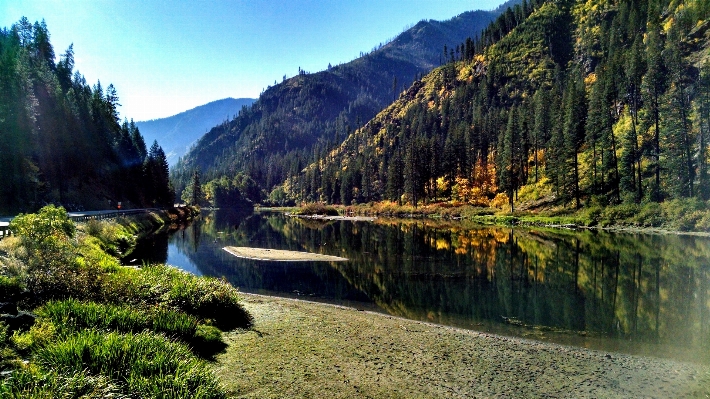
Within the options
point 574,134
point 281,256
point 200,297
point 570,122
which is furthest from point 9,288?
point 570,122

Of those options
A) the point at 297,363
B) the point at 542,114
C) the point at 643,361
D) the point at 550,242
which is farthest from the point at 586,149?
the point at 297,363

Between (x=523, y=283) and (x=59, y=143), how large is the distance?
274ft

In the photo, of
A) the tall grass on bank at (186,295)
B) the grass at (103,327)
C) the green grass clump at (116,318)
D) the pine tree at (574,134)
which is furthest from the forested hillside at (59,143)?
the pine tree at (574,134)

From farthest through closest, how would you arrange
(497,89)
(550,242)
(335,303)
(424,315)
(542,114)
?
(497,89), (542,114), (550,242), (335,303), (424,315)

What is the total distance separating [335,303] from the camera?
82.2 ft

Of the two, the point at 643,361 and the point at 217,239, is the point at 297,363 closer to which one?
the point at 643,361

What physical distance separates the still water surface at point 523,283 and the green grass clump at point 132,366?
14572 mm

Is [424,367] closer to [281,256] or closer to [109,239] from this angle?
[281,256]

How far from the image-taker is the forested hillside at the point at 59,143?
5431 centimetres

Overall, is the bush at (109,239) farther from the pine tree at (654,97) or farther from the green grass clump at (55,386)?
the pine tree at (654,97)

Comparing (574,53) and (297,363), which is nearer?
(297,363)

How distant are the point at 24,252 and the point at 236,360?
12.7m

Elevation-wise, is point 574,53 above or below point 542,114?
above

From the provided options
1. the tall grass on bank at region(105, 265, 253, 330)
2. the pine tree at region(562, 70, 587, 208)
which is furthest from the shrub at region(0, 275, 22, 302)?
the pine tree at region(562, 70, 587, 208)
